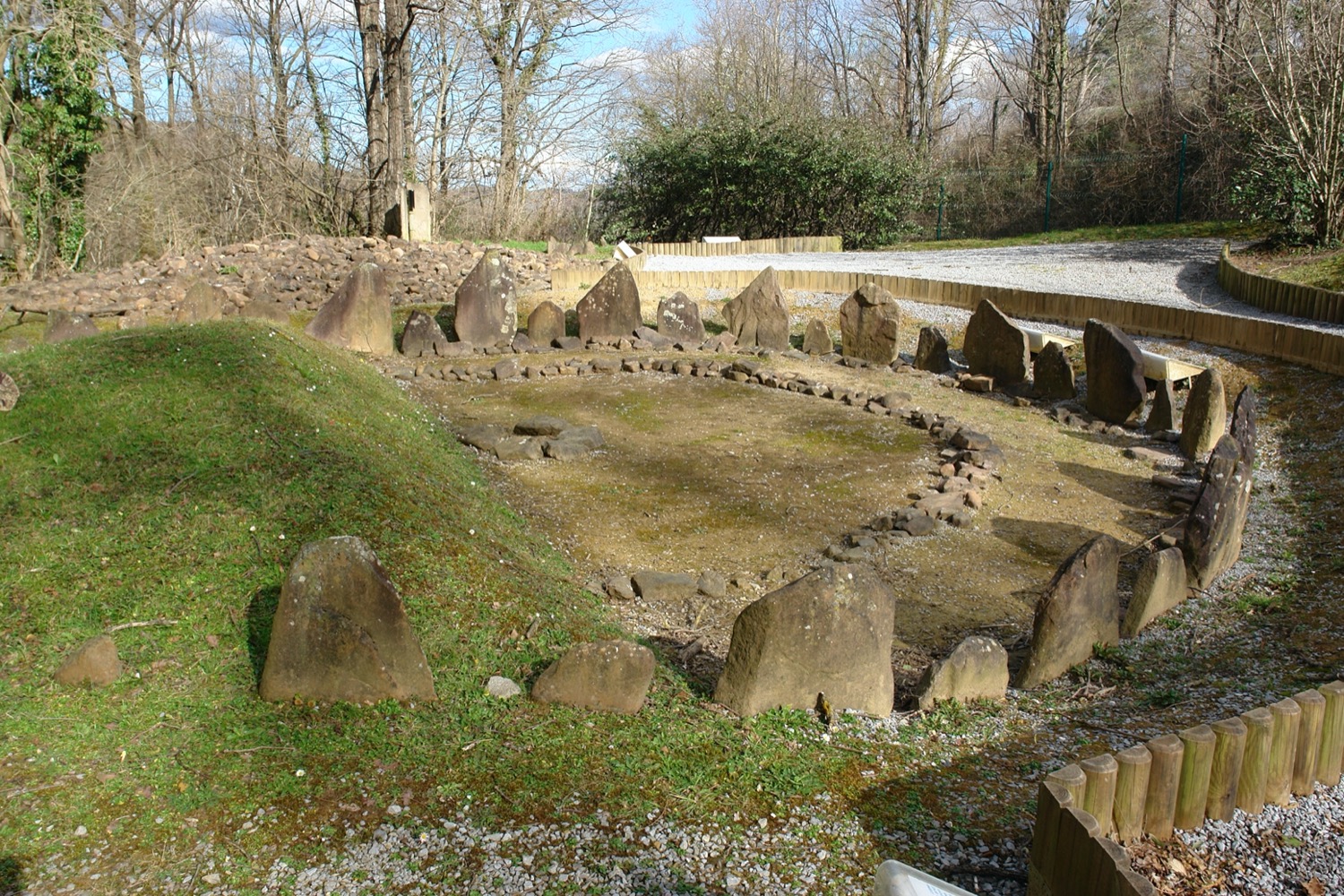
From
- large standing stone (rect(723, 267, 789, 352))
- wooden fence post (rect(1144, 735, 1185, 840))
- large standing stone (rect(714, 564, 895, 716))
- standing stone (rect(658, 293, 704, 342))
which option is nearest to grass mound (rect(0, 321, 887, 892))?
large standing stone (rect(714, 564, 895, 716))

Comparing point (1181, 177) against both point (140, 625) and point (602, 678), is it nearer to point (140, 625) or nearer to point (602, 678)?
point (602, 678)

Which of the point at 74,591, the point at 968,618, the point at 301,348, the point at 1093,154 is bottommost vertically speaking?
the point at 968,618

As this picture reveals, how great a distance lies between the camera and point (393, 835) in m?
3.20

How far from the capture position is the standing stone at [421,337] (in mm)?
11445

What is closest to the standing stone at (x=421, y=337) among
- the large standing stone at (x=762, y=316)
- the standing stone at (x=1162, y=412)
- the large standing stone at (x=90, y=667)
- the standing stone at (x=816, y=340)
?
the large standing stone at (x=762, y=316)

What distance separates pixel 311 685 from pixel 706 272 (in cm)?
1269

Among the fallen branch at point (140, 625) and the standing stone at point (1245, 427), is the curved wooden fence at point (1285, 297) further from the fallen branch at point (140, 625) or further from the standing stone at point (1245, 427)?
the fallen branch at point (140, 625)

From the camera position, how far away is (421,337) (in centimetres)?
1151

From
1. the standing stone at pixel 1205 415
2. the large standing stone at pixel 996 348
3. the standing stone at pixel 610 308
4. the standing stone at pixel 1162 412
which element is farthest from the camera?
the standing stone at pixel 610 308

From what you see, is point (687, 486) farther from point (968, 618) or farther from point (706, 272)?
point (706, 272)

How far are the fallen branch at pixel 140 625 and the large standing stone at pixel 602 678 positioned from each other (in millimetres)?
1586

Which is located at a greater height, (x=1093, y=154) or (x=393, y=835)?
(x=1093, y=154)

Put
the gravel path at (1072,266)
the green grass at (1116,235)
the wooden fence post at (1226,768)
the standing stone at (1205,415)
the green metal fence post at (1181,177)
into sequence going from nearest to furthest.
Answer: the wooden fence post at (1226,768)
the standing stone at (1205,415)
the gravel path at (1072,266)
the green grass at (1116,235)
the green metal fence post at (1181,177)

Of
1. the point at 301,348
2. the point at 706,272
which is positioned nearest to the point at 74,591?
the point at 301,348
